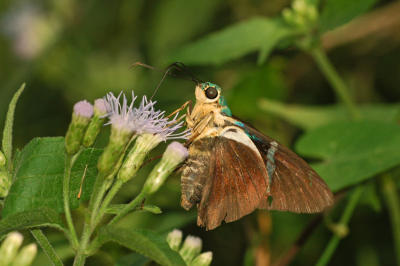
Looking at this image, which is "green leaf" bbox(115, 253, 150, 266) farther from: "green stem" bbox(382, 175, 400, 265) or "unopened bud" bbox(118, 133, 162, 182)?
"green stem" bbox(382, 175, 400, 265)

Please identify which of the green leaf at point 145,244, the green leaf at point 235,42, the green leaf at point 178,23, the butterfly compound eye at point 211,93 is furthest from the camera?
the green leaf at point 178,23

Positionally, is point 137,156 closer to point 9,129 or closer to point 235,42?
point 9,129

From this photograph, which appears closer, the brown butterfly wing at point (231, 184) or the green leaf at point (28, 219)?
the green leaf at point (28, 219)

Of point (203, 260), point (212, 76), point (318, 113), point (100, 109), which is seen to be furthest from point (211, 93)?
point (212, 76)

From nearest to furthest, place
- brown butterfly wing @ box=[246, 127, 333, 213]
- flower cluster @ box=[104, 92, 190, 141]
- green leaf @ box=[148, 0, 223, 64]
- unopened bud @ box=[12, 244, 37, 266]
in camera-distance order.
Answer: unopened bud @ box=[12, 244, 37, 266], flower cluster @ box=[104, 92, 190, 141], brown butterfly wing @ box=[246, 127, 333, 213], green leaf @ box=[148, 0, 223, 64]

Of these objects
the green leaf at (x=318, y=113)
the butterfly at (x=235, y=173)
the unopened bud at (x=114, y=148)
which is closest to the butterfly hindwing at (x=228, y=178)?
the butterfly at (x=235, y=173)

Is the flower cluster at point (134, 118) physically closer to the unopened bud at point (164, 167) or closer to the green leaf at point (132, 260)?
the unopened bud at point (164, 167)

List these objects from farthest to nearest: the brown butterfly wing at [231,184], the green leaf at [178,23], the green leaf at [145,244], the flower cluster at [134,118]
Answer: the green leaf at [178,23] → the brown butterfly wing at [231,184] → the flower cluster at [134,118] → the green leaf at [145,244]

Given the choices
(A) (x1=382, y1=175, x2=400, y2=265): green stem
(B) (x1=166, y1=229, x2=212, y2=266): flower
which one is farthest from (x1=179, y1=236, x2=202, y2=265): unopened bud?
(A) (x1=382, y1=175, x2=400, y2=265): green stem

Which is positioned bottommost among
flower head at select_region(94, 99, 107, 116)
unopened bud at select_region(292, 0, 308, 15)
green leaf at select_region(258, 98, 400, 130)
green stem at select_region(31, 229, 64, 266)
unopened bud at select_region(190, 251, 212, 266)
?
green stem at select_region(31, 229, 64, 266)
